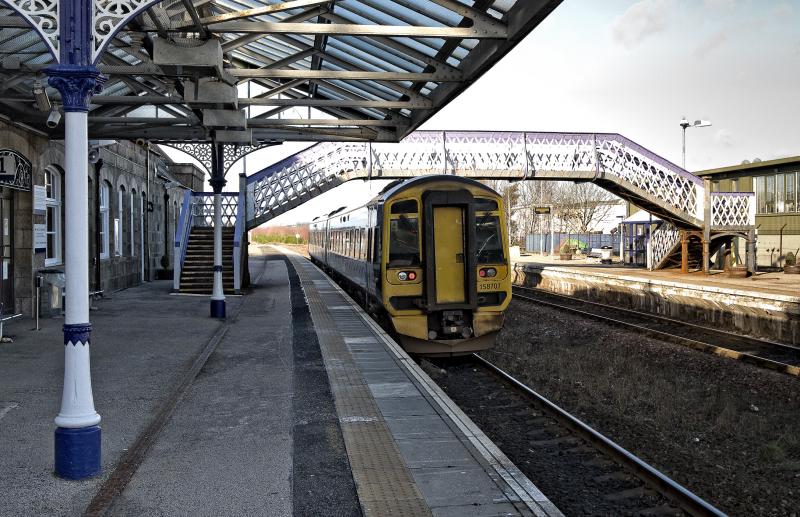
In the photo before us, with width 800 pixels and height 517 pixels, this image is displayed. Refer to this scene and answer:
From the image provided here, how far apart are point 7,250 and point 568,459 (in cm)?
1170

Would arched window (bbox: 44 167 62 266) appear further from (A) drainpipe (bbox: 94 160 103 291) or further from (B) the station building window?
(B) the station building window

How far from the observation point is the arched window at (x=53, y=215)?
1591 centimetres

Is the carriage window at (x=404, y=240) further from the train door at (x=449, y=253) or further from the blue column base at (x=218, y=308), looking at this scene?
the blue column base at (x=218, y=308)

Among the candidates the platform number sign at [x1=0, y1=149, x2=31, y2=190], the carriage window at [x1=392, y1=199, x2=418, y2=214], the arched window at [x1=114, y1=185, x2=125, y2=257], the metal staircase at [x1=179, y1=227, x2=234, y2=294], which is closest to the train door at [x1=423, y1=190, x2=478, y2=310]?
the carriage window at [x1=392, y1=199, x2=418, y2=214]

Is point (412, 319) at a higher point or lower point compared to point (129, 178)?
lower

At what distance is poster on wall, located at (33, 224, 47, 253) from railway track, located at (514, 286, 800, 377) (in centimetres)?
1208

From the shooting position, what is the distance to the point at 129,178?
2194 centimetres

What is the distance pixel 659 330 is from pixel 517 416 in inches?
316

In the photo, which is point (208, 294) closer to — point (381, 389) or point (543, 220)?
point (381, 389)

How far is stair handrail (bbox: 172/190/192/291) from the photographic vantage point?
68.4 feet

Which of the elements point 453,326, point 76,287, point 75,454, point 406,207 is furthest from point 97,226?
point 75,454

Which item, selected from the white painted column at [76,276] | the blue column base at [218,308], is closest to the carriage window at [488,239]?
the blue column base at [218,308]

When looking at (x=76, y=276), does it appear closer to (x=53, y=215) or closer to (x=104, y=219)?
(x=53, y=215)

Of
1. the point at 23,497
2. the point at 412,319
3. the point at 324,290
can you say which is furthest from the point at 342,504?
the point at 324,290
